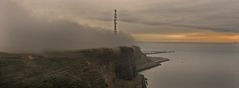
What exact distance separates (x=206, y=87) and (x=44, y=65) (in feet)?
305

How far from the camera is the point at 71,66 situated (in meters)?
29.6

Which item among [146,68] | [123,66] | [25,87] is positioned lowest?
[146,68]

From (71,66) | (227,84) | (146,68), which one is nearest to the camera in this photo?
(71,66)

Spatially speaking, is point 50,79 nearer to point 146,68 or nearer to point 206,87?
point 206,87

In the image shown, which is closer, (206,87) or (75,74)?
(75,74)

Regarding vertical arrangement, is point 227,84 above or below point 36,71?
below

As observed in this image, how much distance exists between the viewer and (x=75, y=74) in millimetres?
26688

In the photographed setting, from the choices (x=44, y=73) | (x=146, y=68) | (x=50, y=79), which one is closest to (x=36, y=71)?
(x=44, y=73)

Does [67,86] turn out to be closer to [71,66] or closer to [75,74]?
[75,74]

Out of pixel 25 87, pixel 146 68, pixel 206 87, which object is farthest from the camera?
pixel 146 68

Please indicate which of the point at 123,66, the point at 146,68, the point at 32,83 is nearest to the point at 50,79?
the point at 32,83

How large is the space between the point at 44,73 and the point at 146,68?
162325mm

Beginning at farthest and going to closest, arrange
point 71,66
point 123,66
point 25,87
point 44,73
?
point 123,66 < point 71,66 < point 44,73 < point 25,87

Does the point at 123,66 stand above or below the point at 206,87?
above
